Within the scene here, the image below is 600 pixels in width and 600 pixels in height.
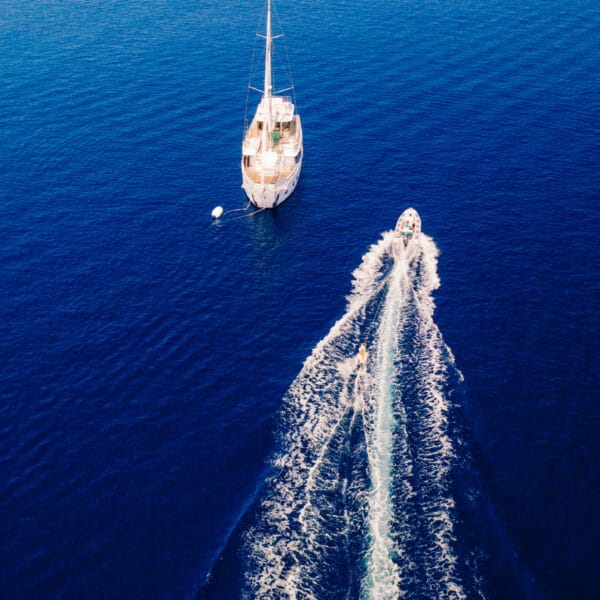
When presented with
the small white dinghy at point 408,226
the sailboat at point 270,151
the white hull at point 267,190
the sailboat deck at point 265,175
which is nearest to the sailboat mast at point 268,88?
the sailboat at point 270,151

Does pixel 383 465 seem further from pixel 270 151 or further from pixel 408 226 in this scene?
pixel 270 151

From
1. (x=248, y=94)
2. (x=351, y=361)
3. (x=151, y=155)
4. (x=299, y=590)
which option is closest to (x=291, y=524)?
(x=299, y=590)

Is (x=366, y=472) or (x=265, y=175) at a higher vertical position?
(x=265, y=175)

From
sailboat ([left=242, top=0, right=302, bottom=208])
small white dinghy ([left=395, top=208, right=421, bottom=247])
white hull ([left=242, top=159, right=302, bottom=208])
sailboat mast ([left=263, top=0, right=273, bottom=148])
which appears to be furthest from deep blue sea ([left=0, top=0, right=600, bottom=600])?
sailboat mast ([left=263, top=0, right=273, bottom=148])

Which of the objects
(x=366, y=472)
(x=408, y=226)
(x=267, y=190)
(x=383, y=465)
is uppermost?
(x=267, y=190)

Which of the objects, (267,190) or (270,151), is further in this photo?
(270,151)

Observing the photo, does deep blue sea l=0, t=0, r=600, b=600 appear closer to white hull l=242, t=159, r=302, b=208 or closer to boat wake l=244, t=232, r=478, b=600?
boat wake l=244, t=232, r=478, b=600

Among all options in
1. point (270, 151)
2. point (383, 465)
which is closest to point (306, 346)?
point (383, 465)

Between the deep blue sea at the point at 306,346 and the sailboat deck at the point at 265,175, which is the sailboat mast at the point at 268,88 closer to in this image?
the sailboat deck at the point at 265,175
